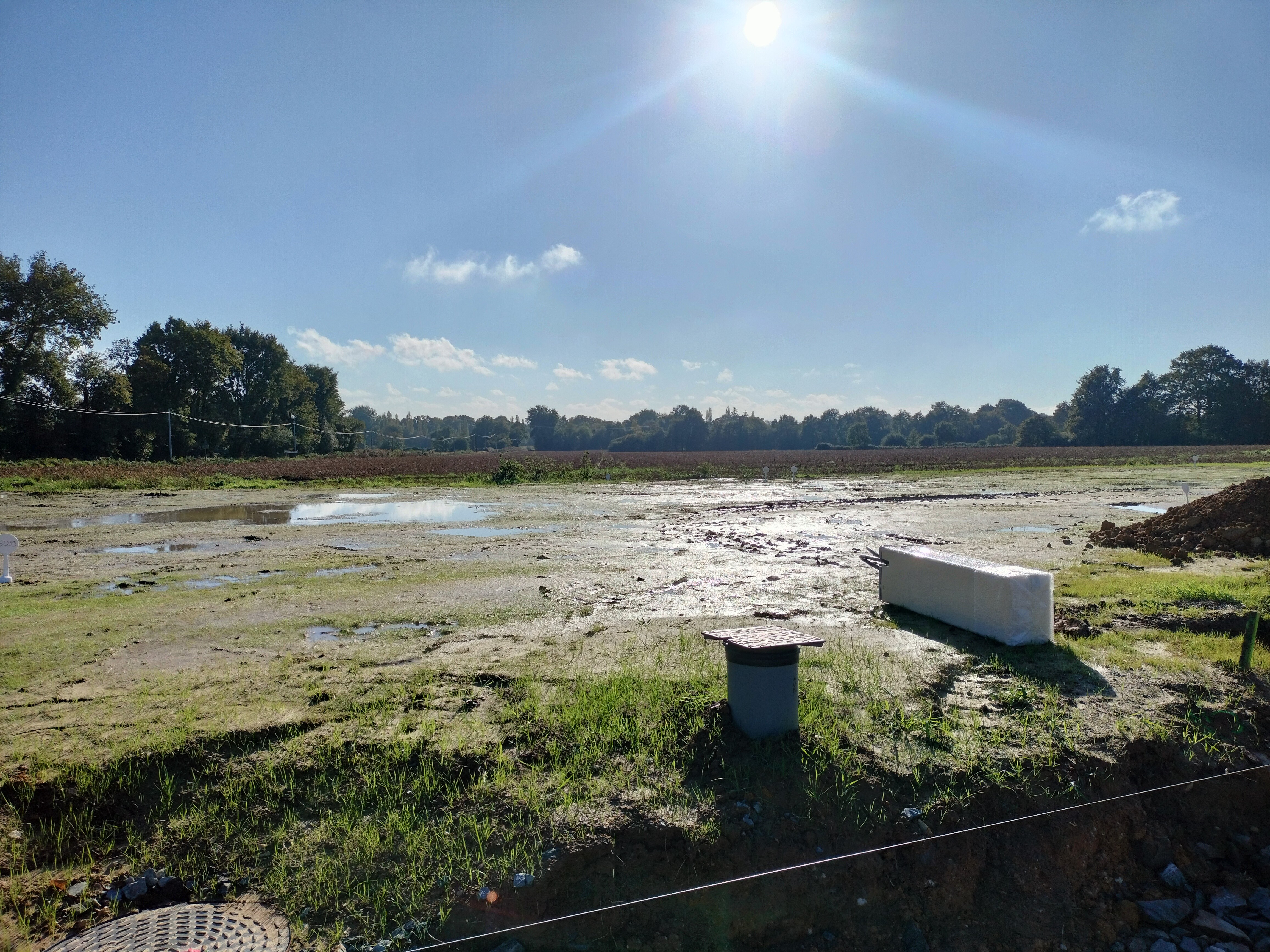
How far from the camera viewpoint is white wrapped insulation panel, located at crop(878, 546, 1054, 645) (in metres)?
5.42

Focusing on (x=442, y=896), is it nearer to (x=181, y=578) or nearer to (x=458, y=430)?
(x=181, y=578)

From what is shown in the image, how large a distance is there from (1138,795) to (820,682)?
1890 millimetres

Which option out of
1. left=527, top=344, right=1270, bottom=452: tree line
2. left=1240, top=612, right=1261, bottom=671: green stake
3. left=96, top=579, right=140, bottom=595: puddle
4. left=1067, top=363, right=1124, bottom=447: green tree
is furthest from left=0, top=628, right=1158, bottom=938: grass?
left=1067, top=363, right=1124, bottom=447: green tree

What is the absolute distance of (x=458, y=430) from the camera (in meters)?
176

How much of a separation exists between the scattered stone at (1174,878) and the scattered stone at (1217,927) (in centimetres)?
14

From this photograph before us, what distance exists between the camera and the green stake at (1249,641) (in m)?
4.80

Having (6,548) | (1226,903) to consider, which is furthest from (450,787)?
(6,548)

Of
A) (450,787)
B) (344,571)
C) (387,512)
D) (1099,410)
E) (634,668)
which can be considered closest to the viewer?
(450,787)

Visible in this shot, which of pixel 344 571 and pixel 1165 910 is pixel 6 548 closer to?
pixel 344 571

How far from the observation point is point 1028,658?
522cm

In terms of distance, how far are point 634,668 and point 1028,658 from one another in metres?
3.33

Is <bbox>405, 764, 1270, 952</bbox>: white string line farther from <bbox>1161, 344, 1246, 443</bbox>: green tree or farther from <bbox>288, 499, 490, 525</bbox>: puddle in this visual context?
<bbox>1161, 344, 1246, 443</bbox>: green tree

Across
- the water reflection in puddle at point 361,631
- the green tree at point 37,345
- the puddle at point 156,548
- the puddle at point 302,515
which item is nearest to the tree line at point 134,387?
the green tree at point 37,345

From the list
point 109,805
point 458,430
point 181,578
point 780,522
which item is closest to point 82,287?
point 181,578
